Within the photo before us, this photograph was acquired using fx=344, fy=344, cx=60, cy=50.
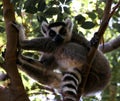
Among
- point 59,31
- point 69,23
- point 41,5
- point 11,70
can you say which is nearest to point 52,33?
point 59,31

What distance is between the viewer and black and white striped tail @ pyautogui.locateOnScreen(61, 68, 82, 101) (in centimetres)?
362

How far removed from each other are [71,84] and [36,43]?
88 centimetres

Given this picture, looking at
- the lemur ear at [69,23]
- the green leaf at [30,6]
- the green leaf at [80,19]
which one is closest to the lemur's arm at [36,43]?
the lemur ear at [69,23]

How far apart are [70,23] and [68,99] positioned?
1.52 metres

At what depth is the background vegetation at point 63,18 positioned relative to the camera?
398cm

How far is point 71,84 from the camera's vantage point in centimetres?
390

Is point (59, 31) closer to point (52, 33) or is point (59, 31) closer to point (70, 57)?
point (52, 33)

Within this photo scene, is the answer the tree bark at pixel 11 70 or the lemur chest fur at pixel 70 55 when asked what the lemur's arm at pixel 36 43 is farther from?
the tree bark at pixel 11 70

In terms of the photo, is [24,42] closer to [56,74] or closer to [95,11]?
[56,74]

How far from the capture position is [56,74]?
15.3 ft

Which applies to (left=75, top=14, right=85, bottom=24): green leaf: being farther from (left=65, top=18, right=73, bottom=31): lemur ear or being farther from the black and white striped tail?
the black and white striped tail

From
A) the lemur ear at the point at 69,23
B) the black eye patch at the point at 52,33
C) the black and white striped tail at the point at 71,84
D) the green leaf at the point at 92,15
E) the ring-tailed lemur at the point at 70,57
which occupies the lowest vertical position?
the black and white striped tail at the point at 71,84

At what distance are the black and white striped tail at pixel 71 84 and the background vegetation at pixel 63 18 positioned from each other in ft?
1.42

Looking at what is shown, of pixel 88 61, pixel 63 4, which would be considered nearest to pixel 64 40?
pixel 63 4
